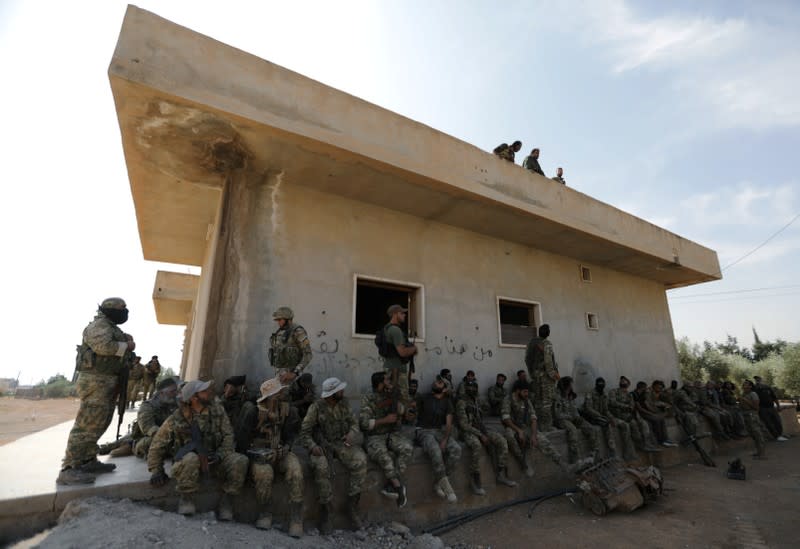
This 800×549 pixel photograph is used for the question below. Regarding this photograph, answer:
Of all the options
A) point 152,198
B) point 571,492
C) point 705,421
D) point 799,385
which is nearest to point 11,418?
point 152,198

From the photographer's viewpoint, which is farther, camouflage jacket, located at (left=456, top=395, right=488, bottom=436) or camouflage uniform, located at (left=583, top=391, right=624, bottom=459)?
camouflage uniform, located at (left=583, top=391, right=624, bottom=459)

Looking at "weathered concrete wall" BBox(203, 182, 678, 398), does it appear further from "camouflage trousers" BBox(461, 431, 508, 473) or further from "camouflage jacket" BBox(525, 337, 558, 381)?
"camouflage trousers" BBox(461, 431, 508, 473)

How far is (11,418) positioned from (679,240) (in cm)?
2691

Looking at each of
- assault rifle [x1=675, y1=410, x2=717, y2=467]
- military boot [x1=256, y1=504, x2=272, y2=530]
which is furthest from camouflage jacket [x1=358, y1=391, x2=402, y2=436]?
assault rifle [x1=675, y1=410, x2=717, y2=467]

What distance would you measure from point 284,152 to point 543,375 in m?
5.11

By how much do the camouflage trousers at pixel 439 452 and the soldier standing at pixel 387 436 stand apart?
0.34 metres

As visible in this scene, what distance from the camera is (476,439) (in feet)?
17.1

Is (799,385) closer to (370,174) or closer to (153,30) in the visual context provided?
(370,174)

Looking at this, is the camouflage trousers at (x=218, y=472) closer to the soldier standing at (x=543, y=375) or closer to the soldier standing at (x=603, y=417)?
the soldier standing at (x=543, y=375)

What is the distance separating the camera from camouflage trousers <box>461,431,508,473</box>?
511 centimetres

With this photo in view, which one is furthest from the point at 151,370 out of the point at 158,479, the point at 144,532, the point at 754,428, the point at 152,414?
the point at 754,428

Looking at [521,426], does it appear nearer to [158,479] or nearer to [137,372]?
[158,479]

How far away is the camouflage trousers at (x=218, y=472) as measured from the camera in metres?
3.31

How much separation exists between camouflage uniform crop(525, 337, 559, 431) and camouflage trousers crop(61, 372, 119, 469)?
5534 mm
